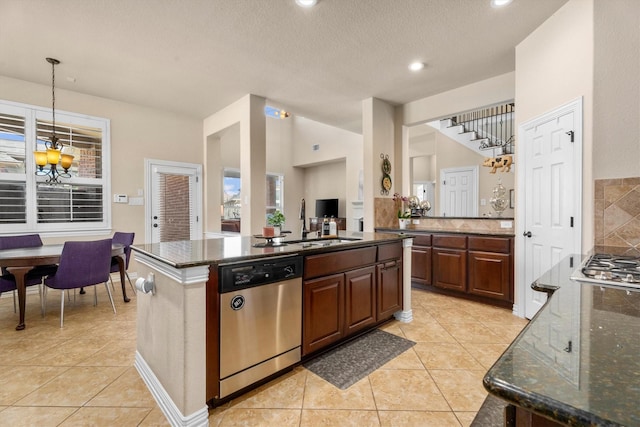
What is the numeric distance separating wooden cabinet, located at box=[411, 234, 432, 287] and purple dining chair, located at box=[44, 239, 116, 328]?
3736mm

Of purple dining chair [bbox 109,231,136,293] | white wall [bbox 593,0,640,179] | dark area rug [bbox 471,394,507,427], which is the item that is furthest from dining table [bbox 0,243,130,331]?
white wall [bbox 593,0,640,179]

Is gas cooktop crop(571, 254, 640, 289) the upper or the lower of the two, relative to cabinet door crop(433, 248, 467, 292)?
upper

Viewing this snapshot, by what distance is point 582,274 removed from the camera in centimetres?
129

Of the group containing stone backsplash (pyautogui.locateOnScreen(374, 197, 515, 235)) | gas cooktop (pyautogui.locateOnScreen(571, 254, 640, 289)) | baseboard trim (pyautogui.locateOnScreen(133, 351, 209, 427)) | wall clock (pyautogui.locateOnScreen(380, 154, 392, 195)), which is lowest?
baseboard trim (pyautogui.locateOnScreen(133, 351, 209, 427))

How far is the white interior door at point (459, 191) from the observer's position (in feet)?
21.4

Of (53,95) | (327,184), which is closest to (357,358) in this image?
(53,95)

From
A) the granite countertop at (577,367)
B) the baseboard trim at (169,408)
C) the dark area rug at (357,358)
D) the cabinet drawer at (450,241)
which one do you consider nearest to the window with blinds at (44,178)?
the baseboard trim at (169,408)

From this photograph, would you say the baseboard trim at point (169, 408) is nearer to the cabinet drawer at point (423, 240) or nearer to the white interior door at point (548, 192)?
the white interior door at point (548, 192)

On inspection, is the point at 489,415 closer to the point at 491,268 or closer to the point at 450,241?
the point at 491,268

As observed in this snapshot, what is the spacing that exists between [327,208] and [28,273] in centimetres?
667

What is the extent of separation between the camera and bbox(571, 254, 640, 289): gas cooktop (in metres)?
1.13

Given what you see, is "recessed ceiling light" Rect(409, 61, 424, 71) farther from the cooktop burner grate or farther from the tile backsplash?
the cooktop burner grate

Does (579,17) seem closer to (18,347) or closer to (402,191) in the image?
(402,191)

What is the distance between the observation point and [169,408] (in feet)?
5.45
